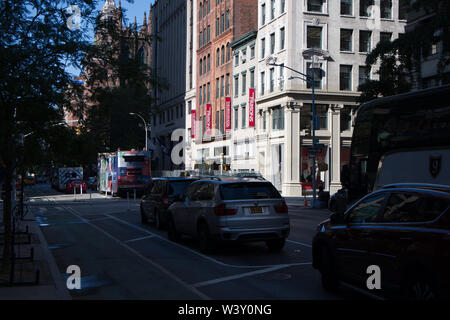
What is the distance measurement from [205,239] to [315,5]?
129 feet

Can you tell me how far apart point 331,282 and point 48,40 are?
6.78 meters

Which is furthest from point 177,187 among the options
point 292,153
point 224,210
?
point 292,153

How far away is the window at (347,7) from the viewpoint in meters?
49.3

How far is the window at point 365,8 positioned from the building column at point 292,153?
36.2 ft

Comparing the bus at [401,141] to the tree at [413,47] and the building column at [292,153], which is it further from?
the building column at [292,153]

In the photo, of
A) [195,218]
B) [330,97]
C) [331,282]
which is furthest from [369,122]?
[330,97]

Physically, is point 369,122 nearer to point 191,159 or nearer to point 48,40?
point 48,40

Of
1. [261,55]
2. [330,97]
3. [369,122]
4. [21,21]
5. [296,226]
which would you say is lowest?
[296,226]

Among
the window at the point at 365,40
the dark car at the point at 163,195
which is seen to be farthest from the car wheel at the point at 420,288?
the window at the point at 365,40

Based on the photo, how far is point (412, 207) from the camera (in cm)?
675

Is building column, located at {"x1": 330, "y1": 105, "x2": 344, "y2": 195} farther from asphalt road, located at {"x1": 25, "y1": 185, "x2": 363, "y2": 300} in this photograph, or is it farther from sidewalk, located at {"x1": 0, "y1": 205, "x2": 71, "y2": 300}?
sidewalk, located at {"x1": 0, "y1": 205, "x2": 71, "y2": 300}

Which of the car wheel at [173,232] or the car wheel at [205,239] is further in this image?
the car wheel at [173,232]

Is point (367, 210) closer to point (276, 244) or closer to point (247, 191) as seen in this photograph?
point (247, 191)
